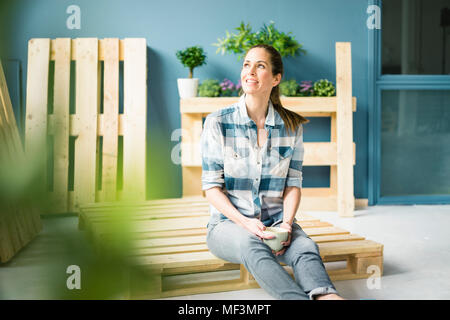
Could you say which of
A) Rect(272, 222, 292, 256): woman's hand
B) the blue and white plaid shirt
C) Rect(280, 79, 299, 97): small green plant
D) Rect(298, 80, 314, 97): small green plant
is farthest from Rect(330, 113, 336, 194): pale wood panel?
Rect(272, 222, 292, 256): woman's hand

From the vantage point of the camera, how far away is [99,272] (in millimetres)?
334

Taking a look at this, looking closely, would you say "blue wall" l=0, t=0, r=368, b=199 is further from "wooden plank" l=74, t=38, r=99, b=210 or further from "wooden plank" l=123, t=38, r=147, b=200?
"wooden plank" l=74, t=38, r=99, b=210

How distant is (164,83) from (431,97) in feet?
8.52

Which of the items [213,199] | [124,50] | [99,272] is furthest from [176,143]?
[99,272]

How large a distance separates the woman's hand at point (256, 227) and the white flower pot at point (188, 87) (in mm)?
2111

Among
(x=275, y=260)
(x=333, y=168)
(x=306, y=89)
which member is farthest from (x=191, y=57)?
(x=275, y=260)

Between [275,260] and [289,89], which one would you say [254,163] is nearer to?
[275,260]

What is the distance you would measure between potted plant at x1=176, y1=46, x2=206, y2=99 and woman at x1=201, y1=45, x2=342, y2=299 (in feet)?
5.75

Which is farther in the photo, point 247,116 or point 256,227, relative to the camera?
point 247,116

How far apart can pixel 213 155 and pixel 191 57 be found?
196 cm

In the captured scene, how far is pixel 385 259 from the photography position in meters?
2.39

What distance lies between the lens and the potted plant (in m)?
3.65

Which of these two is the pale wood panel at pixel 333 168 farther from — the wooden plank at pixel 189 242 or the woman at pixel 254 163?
the woman at pixel 254 163
